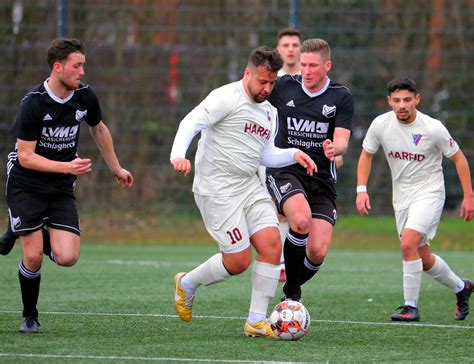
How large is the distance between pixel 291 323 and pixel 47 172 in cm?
183

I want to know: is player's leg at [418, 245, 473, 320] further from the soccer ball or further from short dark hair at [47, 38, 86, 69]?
short dark hair at [47, 38, 86, 69]

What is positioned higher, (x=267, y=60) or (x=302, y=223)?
(x=267, y=60)

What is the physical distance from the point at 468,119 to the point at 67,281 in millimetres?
7843

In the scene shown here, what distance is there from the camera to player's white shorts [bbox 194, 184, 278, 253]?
22.3 feet

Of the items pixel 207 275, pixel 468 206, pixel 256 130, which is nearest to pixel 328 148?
pixel 256 130

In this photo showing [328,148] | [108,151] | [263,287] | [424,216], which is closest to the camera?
[263,287]

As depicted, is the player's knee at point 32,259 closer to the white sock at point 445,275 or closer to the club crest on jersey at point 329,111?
the club crest on jersey at point 329,111

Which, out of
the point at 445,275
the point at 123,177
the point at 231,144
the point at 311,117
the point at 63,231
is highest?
the point at 311,117

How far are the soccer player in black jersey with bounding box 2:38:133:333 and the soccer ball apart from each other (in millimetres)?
1391

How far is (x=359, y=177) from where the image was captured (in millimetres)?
8516

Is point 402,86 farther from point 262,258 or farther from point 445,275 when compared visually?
point 262,258

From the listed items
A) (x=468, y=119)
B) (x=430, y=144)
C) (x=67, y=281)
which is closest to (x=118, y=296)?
(x=67, y=281)

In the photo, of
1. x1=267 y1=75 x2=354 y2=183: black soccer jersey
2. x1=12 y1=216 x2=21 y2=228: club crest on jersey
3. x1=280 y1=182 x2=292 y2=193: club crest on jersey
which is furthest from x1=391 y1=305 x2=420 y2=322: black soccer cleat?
x1=12 y1=216 x2=21 y2=228: club crest on jersey

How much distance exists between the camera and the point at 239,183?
690cm
